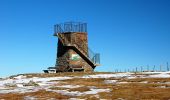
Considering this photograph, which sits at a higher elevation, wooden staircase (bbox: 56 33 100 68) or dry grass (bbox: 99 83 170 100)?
wooden staircase (bbox: 56 33 100 68)

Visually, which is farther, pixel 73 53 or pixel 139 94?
pixel 73 53

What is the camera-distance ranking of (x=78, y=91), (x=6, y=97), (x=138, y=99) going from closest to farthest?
1. (x=138, y=99)
2. (x=6, y=97)
3. (x=78, y=91)

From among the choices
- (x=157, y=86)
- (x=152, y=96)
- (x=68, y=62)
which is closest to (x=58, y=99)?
(x=152, y=96)

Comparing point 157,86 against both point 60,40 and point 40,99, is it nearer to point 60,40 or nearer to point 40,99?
point 40,99

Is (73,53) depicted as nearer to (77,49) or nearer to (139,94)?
(77,49)

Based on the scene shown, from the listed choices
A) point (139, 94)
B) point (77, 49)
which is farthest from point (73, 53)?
point (139, 94)

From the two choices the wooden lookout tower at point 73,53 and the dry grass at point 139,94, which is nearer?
the dry grass at point 139,94

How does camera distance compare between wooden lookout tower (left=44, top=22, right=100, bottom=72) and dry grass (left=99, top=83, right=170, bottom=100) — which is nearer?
dry grass (left=99, top=83, right=170, bottom=100)

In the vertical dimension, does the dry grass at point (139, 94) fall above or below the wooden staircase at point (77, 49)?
below

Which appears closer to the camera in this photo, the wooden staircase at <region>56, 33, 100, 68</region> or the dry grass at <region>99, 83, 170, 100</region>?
the dry grass at <region>99, 83, 170, 100</region>

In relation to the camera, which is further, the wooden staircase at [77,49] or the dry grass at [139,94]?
the wooden staircase at [77,49]

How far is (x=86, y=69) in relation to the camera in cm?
8706

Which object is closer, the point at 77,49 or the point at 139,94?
the point at 139,94

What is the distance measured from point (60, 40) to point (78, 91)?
45.0 meters
